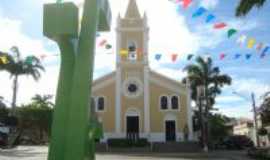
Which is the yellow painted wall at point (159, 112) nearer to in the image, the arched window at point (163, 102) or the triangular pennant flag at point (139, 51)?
the arched window at point (163, 102)

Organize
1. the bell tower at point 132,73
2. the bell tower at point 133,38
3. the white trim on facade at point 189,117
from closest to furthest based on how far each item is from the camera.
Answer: the white trim on facade at point 189,117 → the bell tower at point 132,73 → the bell tower at point 133,38

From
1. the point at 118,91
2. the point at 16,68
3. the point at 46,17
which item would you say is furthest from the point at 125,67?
the point at 46,17

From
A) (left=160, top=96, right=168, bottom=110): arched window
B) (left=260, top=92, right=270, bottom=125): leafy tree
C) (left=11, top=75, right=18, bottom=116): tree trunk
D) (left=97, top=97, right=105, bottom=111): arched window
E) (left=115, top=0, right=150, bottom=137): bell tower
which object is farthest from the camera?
(left=11, top=75, right=18, bottom=116): tree trunk

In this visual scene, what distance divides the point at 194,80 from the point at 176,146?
8.81 m

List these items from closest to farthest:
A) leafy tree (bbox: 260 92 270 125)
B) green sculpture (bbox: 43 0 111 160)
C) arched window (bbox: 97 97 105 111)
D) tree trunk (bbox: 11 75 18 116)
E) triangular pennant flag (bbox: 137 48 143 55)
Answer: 1. green sculpture (bbox: 43 0 111 160)
2. leafy tree (bbox: 260 92 270 125)
3. arched window (bbox: 97 97 105 111)
4. triangular pennant flag (bbox: 137 48 143 55)
5. tree trunk (bbox: 11 75 18 116)

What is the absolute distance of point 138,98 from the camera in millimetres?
36812

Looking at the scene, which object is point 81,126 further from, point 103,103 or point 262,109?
point 103,103

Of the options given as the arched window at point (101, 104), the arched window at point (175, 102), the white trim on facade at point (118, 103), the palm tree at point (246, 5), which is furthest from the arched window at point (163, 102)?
the palm tree at point (246, 5)

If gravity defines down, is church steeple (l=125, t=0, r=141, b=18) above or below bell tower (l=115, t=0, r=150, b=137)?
above

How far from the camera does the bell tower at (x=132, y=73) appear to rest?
36281mm

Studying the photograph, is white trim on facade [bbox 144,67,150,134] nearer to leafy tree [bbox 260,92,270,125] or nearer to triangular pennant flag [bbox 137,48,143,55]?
triangular pennant flag [bbox 137,48,143,55]

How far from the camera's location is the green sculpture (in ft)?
23.2

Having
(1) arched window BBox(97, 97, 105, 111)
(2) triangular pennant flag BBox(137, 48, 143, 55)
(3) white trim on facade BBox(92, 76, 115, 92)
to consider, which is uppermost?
(2) triangular pennant flag BBox(137, 48, 143, 55)

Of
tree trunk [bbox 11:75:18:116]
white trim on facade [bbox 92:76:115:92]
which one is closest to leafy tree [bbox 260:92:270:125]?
white trim on facade [bbox 92:76:115:92]
